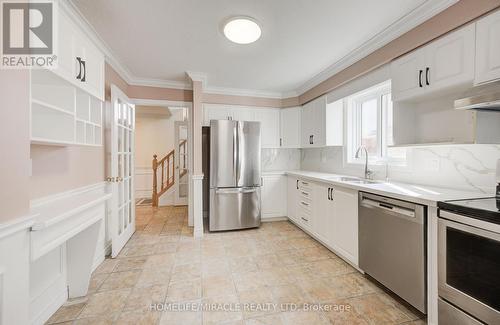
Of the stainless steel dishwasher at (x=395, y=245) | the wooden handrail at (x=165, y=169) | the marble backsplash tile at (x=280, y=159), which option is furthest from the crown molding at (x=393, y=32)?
the wooden handrail at (x=165, y=169)

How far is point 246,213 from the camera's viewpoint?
349cm

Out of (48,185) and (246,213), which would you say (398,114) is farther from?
(48,185)

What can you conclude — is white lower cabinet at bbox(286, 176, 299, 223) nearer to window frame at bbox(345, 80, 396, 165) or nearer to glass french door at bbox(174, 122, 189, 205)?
window frame at bbox(345, 80, 396, 165)

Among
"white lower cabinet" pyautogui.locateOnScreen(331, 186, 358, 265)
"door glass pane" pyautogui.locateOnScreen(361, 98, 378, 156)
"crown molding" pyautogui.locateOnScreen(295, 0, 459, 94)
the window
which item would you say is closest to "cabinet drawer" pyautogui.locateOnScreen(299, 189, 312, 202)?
"white lower cabinet" pyautogui.locateOnScreen(331, 186, 358, 265)

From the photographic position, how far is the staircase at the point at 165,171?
5.37 m

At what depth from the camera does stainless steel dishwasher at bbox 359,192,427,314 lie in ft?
5.05

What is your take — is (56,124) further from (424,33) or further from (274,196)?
(274,196)

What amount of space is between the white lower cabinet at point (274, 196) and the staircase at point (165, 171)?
2.60 meters

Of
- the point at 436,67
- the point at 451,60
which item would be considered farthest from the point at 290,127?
the point at 451,60

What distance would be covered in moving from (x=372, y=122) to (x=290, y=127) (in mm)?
Answer: 1498

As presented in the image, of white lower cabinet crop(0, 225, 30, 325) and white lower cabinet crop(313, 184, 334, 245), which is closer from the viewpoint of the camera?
white lower cabinet crop(0, 225, 30, 325)

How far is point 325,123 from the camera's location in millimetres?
3283

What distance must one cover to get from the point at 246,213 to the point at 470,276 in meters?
2.63

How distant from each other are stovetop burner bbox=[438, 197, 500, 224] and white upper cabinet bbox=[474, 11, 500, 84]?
79 centimetres
